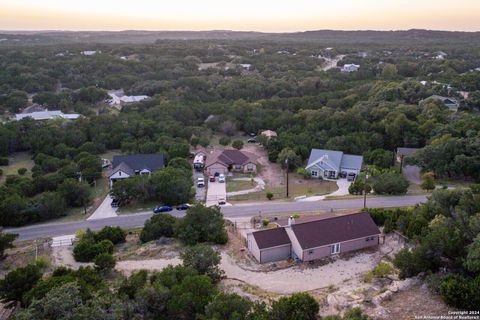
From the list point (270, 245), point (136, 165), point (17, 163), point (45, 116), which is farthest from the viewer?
point (45, 116)

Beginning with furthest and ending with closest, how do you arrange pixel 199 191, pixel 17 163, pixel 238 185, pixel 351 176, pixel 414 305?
1. pixel 17 163
2. pixel 351 176
3. pixel 238 185
4. pixel 199 191
5. pixel 414 305

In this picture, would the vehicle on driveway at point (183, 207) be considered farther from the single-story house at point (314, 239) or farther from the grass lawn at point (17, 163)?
the grass lawn at point (17, 163)

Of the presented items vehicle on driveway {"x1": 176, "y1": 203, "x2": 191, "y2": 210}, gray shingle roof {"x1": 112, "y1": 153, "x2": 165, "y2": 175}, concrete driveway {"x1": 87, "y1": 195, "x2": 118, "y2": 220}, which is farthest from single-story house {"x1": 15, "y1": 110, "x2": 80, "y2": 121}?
vehicle on driveway {"x1": 176, "y1": 203, "x2": 191, "y2": 210}

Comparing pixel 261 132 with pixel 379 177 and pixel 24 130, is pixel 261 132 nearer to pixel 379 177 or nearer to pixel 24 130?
pixel 379 177

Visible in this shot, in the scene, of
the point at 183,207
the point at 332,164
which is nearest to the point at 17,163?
the point at 183,207

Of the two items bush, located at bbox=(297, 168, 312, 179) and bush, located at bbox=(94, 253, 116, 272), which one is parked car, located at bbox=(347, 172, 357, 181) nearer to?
bush, located at bbox=(297, 168, 312, 179)

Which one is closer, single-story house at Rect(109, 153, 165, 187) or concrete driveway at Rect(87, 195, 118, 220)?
concrete driveway at Rect(87, 195, 118, 220)

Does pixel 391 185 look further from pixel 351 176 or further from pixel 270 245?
pixel 270 245
